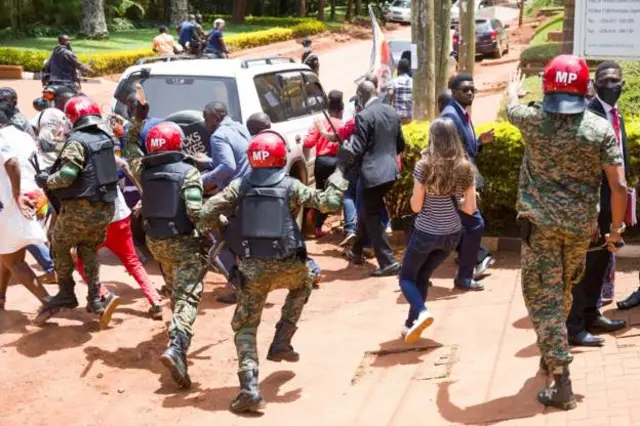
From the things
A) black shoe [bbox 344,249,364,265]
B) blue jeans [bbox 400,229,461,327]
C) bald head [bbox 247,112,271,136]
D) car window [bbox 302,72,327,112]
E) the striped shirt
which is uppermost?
bald head [bbox 247,112,271,136]

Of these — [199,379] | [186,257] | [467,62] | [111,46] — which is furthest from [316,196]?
[111,46]

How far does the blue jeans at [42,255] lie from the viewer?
8.99 metres

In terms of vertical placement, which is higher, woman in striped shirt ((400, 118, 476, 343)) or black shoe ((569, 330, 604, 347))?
woman in striped shirt ((400, 118, 476, 343))

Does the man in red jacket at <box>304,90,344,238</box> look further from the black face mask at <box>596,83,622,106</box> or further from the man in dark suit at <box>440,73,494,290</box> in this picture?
the black face mask at <box>596,83,622,106</box>

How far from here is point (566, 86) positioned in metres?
5.37

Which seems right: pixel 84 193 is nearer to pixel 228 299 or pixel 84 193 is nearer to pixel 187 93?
pixel 228 299

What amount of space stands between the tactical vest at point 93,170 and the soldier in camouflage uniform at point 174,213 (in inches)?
25.6

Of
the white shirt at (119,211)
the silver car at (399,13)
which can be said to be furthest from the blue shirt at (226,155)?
the silver car at (399,13)

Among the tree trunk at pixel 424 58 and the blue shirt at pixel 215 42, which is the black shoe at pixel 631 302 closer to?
the tree trunk at pixel 424 58

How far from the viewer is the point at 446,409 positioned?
597 centimetres

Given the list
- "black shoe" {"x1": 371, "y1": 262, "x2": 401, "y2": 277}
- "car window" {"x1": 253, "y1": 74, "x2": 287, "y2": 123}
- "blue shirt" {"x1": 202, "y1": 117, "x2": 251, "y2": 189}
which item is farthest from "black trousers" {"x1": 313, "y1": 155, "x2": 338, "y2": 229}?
"blue shirt" {"x1": 202, "y1": 117, "x2": 251, "y2": 189}

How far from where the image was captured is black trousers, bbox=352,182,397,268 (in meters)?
9.03

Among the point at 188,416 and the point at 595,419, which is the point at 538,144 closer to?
the point at 595,419

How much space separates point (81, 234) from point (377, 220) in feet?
9.29
